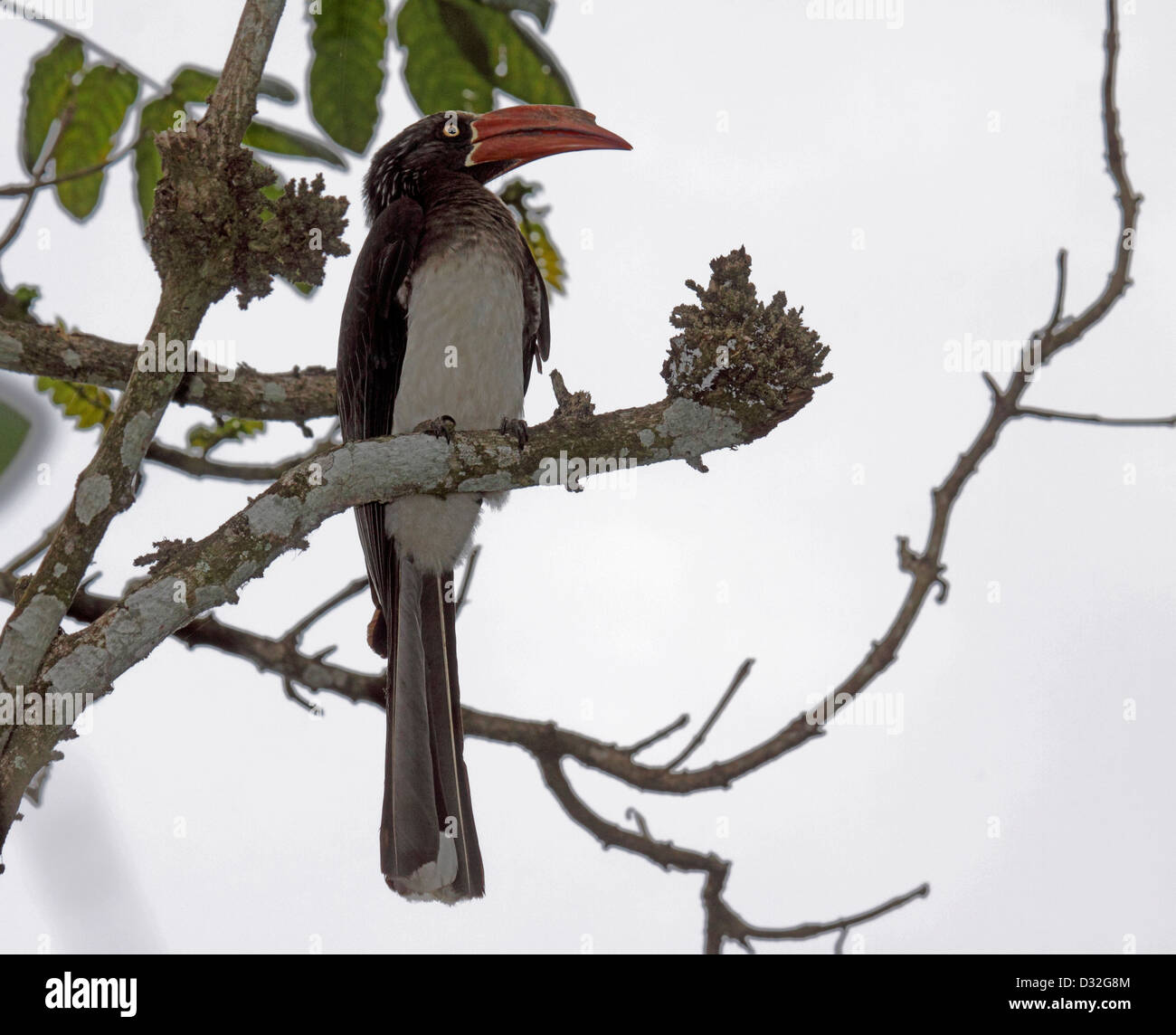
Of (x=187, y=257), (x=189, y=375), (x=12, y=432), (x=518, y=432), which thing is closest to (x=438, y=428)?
(x=518, y=432)

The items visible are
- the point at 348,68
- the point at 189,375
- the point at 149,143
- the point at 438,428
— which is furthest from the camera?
the point at 189,375

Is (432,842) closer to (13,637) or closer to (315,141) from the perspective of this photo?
(13,637)

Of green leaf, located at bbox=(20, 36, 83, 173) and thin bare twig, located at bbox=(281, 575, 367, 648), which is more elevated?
green leaf, located at bbox=(20, 36, 83, 173)

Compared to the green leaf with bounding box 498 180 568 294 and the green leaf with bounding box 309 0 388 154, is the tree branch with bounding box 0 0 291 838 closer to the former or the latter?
the green leaf with bounding box 309 0 388 154

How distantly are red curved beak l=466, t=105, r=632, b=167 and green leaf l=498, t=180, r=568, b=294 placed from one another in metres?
0.10

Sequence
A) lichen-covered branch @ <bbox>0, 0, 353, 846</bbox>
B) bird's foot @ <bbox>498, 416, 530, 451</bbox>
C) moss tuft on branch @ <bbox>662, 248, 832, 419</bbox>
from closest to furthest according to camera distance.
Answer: lichen-covered branch @ <bbox>0, 0, 353, 846</bbox> < moss tuft on branch @ <bbox>662, 248, 832, 419</bbox> < bird's foot @ <bbox>498, 416, 530, 451</bbox>

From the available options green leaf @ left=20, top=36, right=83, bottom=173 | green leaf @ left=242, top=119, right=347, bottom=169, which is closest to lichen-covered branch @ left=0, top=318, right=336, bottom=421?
green leaf @ left=20, top=36, right=83, bottom=173

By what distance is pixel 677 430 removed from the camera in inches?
105

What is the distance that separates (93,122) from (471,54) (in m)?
1.13

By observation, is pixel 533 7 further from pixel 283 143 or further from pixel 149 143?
pixel 149 143

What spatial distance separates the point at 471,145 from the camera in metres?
4.19

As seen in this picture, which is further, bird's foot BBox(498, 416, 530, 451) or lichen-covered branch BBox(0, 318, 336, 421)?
lichen-covered branch BBox(0, 318, 336, 421)

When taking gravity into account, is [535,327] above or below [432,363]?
above

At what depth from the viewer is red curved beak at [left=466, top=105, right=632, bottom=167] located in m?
3.79
